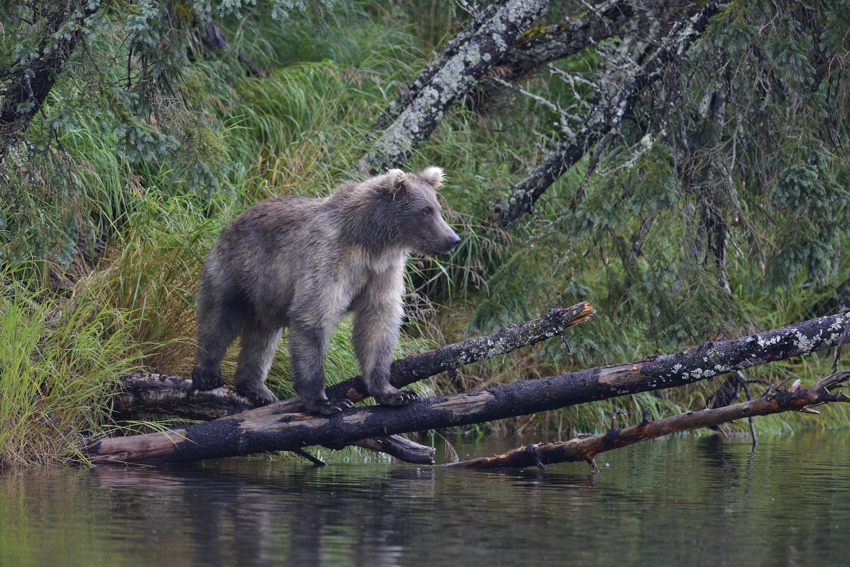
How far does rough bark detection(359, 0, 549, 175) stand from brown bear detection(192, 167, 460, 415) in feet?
10.1

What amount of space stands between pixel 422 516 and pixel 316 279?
2.33m

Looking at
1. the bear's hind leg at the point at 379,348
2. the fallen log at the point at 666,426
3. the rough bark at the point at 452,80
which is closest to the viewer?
the fallen log at the point at 666,426

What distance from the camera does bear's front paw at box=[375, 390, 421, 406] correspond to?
6887 mm

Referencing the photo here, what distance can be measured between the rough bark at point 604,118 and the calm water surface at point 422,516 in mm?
3472

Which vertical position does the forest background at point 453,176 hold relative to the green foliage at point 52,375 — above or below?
above

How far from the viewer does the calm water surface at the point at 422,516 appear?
4.29 meters

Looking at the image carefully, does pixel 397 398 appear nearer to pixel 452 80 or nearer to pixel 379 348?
pixel 379 348

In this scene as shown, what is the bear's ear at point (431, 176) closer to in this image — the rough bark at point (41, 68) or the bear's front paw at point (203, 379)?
the bear's front paw at point (203, 379)

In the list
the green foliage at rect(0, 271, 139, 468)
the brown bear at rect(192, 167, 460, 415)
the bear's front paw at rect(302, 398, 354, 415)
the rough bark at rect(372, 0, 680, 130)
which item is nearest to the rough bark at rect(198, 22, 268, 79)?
the rough bark at rect(372, 0, 680, 130)

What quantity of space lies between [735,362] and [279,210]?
347 cm

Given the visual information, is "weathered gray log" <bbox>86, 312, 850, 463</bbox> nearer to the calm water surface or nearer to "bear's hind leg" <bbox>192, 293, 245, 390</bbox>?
the calm water surface

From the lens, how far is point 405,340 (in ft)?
33.1

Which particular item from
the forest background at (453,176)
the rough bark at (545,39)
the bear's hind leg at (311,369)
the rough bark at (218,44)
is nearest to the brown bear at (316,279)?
the bear's hind leg at (311,369)

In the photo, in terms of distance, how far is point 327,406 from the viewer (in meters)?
6.97
